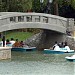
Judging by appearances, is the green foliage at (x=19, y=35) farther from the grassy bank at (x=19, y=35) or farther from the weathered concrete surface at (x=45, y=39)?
the weathered concrete surface at (x=45, y=39)

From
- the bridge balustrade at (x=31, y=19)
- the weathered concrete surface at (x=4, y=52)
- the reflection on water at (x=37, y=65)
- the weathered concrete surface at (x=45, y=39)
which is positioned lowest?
the reflection on water at (x=37, y=65)

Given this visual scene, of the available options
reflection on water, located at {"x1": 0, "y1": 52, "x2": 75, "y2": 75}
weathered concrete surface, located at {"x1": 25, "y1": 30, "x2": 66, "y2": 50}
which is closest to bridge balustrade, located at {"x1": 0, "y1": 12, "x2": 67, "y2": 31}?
weathered concrete surface, located at {"x1": 25, "y1": 30, "x2": 66, "y2": 50}

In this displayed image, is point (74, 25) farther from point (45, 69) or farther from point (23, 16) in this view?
point (45, 69)

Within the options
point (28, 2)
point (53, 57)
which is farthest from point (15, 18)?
point (28, 2)

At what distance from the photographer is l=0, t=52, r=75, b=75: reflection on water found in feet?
136

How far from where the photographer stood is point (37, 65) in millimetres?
45875

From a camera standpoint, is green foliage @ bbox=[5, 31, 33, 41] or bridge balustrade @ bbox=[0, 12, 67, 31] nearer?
bridge balustrade @ bbox=[0, 12, 67, 31]

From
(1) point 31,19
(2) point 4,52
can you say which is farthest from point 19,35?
(2) point 4,52

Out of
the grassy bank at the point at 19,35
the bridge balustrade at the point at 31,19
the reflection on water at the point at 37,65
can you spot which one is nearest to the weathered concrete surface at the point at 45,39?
the bridge balustrade at the point at 31,19

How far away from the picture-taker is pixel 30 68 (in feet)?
143

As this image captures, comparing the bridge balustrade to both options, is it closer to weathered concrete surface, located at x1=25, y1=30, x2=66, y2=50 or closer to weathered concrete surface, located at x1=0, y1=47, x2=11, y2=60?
weathered concrete surface, located at x1=25, y1=30, x2=66, y2=50

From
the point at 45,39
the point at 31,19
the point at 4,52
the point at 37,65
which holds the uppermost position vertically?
the point at 31,19

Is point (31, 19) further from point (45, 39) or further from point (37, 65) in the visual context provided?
point (37, 65)

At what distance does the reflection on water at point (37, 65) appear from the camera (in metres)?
41.3
